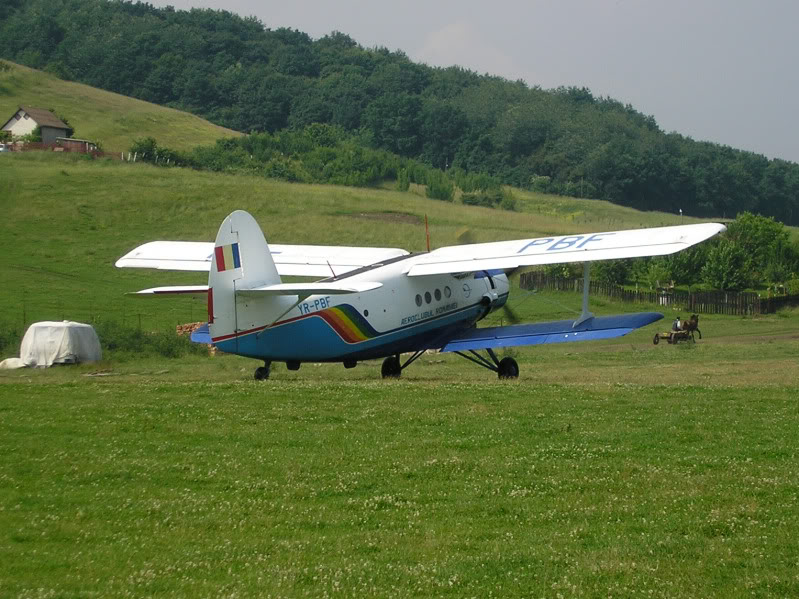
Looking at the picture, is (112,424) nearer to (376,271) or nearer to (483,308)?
(376,271)

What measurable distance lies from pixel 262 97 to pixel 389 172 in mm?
62488

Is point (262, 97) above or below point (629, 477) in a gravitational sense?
above

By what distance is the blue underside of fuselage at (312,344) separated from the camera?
18859 mm

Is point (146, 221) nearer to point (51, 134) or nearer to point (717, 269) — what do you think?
point (51, 134)

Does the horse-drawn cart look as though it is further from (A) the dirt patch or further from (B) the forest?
(B) the forest

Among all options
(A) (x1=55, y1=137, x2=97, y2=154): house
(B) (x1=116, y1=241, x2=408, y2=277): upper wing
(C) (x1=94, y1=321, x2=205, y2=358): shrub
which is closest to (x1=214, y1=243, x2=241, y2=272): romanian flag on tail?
(B) (x1=116, y1=241, x2=408, y2=277): upper wing

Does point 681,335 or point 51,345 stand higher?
point 51,345

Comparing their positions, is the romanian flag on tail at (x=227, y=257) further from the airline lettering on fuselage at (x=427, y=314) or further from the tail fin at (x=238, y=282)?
the airline lettering on fuselage at (x=427, y=314)

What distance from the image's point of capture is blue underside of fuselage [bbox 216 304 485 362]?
18.9 m

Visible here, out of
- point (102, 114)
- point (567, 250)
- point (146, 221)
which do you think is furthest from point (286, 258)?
point (102, 114)

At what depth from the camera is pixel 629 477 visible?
1067 centimetres

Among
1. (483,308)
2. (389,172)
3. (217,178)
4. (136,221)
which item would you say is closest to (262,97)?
(389,172)

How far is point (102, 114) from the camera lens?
104 m

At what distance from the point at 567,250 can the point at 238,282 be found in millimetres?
6132
